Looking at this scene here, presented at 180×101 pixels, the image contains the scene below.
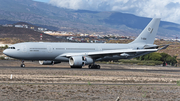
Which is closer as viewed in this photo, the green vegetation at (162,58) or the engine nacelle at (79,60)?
the engine nacelle at (79,60)

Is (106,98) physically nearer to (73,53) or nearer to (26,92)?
(26,92)

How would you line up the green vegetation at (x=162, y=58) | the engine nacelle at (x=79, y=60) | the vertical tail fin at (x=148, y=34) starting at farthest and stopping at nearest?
the green vegetation at (x=162, y=58), the vertical tail fin at (x=148, y=34), the engine nacelle at (x=79, y=60)

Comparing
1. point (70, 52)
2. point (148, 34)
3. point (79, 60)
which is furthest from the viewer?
point (148, 34)

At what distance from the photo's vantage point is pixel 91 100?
19.4m

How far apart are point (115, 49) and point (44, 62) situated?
517 inches

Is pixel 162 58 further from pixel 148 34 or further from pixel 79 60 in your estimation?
pixel 79 60

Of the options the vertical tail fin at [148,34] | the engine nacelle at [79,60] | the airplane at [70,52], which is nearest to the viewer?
the airplane at [70,52]

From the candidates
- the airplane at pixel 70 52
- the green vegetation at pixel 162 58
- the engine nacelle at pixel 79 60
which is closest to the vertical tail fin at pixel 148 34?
the airplane at pixel 70 52

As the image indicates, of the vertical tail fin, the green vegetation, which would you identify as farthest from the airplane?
the green vegetation

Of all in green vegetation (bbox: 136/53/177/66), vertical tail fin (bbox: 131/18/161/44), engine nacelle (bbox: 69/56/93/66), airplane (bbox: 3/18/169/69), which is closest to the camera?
airplane (bbox: 3/18/169/69)

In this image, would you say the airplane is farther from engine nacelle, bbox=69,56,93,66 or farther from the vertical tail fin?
the vertical tail fin

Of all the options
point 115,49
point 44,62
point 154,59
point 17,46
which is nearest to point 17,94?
point 17,46

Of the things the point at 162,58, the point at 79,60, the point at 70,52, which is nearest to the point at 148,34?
the point at 70,52

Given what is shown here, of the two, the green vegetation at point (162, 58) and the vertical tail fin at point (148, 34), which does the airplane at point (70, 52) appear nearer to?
the vertical tail fin at point (148, 34)
